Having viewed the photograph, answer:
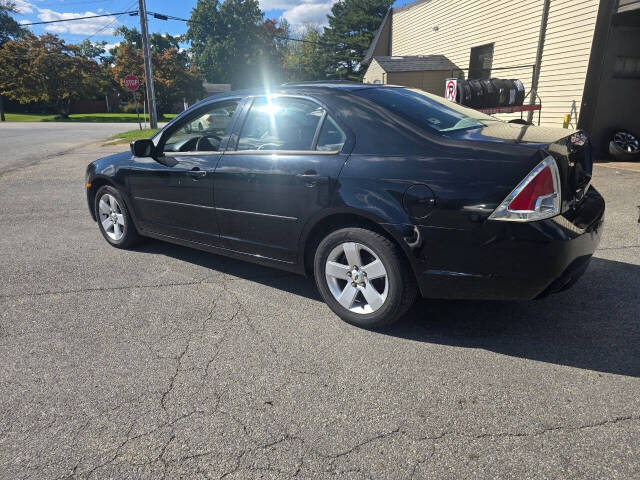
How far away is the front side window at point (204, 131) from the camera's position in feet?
13.1

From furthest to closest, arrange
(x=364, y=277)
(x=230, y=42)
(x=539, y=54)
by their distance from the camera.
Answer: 1. (x=230, y=42)
2. (x=539, y=54)
3. (x=364, y=277)

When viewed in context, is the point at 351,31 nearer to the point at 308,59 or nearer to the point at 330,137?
the point at 308,59

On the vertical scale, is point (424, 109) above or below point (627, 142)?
above

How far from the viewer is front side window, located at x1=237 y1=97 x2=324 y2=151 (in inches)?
136

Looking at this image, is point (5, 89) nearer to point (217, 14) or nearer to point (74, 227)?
point (217, 14)

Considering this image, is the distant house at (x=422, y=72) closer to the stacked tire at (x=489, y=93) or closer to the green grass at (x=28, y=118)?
the stacked tire at (x=489, y=93)

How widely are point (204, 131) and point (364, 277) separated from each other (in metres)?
2.19

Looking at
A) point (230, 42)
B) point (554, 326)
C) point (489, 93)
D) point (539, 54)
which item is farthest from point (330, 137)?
point (230, 42)

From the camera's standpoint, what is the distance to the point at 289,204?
3396mm

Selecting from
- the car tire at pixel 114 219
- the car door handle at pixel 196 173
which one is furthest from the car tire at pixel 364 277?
the car tire at pixel 114 219

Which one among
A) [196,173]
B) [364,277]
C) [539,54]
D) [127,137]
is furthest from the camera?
[127,137]

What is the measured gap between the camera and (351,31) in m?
47.3

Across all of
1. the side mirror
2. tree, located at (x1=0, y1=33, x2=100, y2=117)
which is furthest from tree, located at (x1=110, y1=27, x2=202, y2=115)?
the side mirror

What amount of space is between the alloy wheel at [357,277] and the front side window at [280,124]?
83 centimetres
